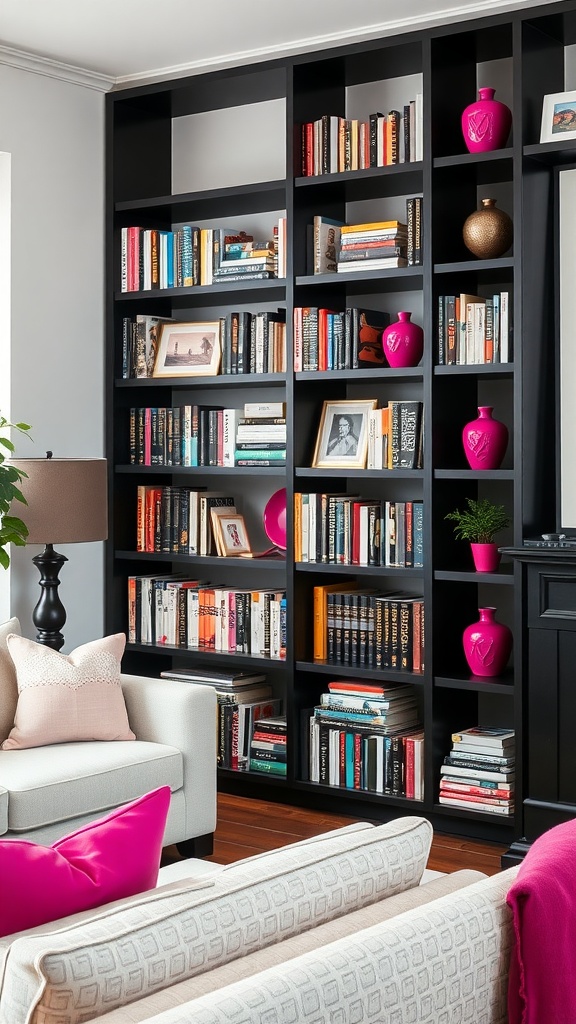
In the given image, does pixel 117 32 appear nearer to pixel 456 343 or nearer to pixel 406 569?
pixel 456 343

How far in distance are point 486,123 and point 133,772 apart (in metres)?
2.45

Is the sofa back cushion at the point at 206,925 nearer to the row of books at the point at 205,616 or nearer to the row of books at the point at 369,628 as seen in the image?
the row of books at the point at 369,628

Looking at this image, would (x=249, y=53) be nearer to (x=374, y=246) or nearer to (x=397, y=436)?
(x=374, y=246)

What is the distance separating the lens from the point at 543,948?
1418 mm

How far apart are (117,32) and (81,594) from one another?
87.9 inches

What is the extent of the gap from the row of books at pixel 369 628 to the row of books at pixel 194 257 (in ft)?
4.21

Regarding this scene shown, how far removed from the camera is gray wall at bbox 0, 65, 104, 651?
4.72 metres

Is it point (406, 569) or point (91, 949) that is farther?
point (406, 569)

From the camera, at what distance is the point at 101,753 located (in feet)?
11.7

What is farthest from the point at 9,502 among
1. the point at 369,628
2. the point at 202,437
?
the point at 369,628

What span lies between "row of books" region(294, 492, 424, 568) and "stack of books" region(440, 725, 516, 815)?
2.14 ft

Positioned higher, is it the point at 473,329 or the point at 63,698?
the point at 473,329

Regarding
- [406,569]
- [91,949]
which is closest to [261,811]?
[406,569]

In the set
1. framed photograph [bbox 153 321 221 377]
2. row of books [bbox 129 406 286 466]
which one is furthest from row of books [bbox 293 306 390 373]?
framed photograph [bbox 153 321 221 377]
